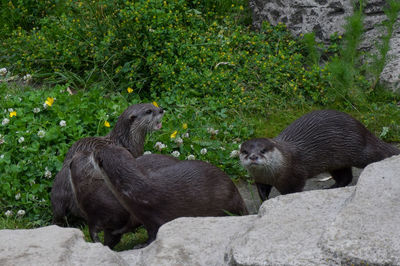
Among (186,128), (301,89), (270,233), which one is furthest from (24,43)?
(270,233)

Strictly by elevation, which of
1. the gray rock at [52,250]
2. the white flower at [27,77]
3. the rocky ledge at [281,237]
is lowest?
the white flower at [27,77]

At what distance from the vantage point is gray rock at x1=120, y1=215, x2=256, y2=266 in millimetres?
2350

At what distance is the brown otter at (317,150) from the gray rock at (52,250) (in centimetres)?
164

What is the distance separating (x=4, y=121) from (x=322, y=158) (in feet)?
7.13

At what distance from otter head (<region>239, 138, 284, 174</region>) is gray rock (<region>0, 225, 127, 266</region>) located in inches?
58.7

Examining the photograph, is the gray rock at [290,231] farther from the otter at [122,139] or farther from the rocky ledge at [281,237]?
the otter at [122,139]

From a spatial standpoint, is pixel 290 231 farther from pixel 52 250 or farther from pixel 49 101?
pixel 49 101

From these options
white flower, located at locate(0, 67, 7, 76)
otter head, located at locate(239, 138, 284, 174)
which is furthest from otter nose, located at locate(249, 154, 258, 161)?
white flower, located at locate(0, 67, 7, 76)

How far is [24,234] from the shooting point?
2.61 meters

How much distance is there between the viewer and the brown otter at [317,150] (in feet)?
13.1

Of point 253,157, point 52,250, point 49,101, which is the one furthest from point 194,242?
point 49,101

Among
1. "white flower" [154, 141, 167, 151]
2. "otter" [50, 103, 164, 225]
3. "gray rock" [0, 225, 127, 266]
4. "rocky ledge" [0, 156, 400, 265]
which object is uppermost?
"rocky ledge" [0, 156, 400, 265]

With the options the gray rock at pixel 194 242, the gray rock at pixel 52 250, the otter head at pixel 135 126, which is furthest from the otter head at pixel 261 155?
the gray rock at pixel 52 250

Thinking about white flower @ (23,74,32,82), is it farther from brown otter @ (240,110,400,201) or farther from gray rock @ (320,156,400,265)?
gray rock @ (320,156,400,265)
